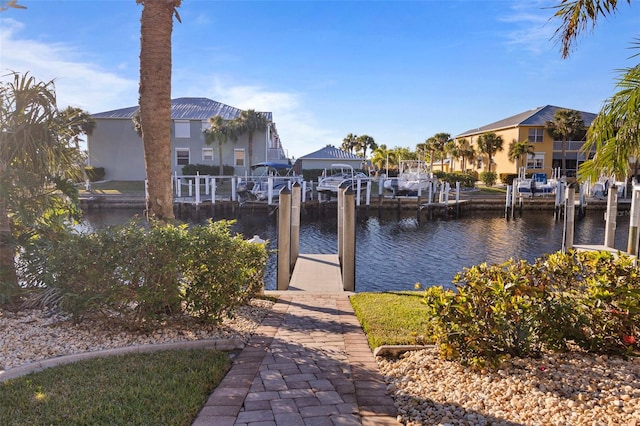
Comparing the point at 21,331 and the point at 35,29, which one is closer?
the point at 21,331

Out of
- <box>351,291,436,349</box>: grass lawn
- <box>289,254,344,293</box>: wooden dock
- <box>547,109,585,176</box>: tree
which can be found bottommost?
<box>289,254,344,293</box>: wooden dock

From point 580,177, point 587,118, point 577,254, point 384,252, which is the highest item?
point 587,118

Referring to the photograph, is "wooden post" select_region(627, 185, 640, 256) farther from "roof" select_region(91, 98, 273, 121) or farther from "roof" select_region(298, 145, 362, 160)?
"roof" select_region(298, 145, 362, 160)

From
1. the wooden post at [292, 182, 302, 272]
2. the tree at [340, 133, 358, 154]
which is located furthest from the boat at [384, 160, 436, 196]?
the tree at [340, 133, 358, 154]

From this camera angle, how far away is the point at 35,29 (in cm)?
862

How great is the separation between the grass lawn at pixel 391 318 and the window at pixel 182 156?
3437cm

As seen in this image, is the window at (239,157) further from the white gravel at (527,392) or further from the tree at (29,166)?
the white gravel at (527,392)

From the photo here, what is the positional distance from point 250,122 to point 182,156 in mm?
7201

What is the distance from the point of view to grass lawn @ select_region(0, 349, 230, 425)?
3.17 metres

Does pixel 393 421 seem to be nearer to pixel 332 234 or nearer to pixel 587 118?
pixel 332 234

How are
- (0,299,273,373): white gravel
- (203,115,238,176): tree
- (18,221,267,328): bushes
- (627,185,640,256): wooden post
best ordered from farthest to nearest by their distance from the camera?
(203,115,238,176): tree < (627,185,640,256): wooden post < (18,221,267,328): bushes < (0,299,273,373): white gravel

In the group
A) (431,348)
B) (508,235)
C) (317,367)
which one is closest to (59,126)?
(317,367)

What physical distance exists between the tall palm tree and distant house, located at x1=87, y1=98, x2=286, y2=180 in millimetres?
31841

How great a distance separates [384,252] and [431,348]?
41.4 ft
